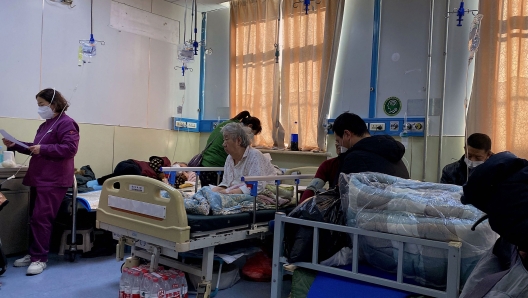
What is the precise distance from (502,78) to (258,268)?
2568 mm

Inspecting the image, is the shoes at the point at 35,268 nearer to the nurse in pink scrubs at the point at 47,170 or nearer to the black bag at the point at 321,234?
the nurse in pink scrubs at the point at 47,170

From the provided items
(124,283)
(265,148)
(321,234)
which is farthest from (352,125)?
(265,148)

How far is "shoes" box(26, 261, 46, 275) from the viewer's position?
2.98 m

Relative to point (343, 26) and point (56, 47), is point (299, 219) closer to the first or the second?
point (343, 26)

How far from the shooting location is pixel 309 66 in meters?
4.61

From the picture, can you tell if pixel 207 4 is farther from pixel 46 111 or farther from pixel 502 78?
pixel 502 78

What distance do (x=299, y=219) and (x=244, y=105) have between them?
339 centimetres

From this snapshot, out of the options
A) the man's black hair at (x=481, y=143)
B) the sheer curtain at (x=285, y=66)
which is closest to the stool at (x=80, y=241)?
the sheer curtain at (x=285, y=66)

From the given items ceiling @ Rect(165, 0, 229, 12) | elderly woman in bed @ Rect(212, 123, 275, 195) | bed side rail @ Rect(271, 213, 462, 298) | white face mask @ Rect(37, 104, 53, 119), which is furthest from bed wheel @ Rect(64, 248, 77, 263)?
ceiling @ Rect(165, 0, 229, 12)

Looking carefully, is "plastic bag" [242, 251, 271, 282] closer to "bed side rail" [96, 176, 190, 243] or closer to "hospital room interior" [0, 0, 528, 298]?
"hospital room interior" [0, 0, 528, 298]

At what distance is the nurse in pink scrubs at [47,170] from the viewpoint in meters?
3.09

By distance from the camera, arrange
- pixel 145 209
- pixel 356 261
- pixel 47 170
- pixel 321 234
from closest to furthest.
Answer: pixel 356 261
pixel 321 234
pixel 145 209
pixel 47 170

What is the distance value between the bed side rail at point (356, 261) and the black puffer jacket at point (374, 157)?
0.44m

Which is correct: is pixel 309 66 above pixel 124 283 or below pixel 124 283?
above
